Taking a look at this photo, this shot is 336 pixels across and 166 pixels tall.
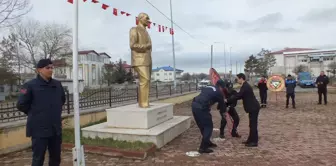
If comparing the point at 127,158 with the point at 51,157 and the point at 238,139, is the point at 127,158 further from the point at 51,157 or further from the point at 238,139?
the point at 238,139

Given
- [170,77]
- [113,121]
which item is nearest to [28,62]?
[113,121]

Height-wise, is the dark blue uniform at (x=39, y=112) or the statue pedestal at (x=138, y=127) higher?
the dark blue uniform at (x=39, y=112)

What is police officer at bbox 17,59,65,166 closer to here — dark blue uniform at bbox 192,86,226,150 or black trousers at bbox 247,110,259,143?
dark blue uniform at bbox 192,86,226,150

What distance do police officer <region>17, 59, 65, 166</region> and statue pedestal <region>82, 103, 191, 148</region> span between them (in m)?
2.70

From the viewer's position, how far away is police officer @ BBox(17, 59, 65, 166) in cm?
382

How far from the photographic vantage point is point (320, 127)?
876cm

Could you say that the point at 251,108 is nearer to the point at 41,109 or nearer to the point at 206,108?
the point at 206,108

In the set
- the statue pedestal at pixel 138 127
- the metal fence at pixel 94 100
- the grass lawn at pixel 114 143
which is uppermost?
the metal fence at pixel 94 100

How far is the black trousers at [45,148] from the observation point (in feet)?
12.6

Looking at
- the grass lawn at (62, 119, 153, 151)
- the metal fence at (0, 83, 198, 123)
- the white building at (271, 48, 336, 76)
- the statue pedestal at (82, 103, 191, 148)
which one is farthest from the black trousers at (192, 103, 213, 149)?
the white building at (271, 48, 336, 76)

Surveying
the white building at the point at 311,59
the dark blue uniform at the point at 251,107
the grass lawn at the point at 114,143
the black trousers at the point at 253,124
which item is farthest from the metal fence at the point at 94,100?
the white building at the point at 311,59

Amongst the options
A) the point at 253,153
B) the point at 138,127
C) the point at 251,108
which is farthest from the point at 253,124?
the point at 138,127

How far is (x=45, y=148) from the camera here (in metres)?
3.93

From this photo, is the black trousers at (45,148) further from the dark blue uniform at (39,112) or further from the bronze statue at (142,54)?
the bronze statue at (142,54)
